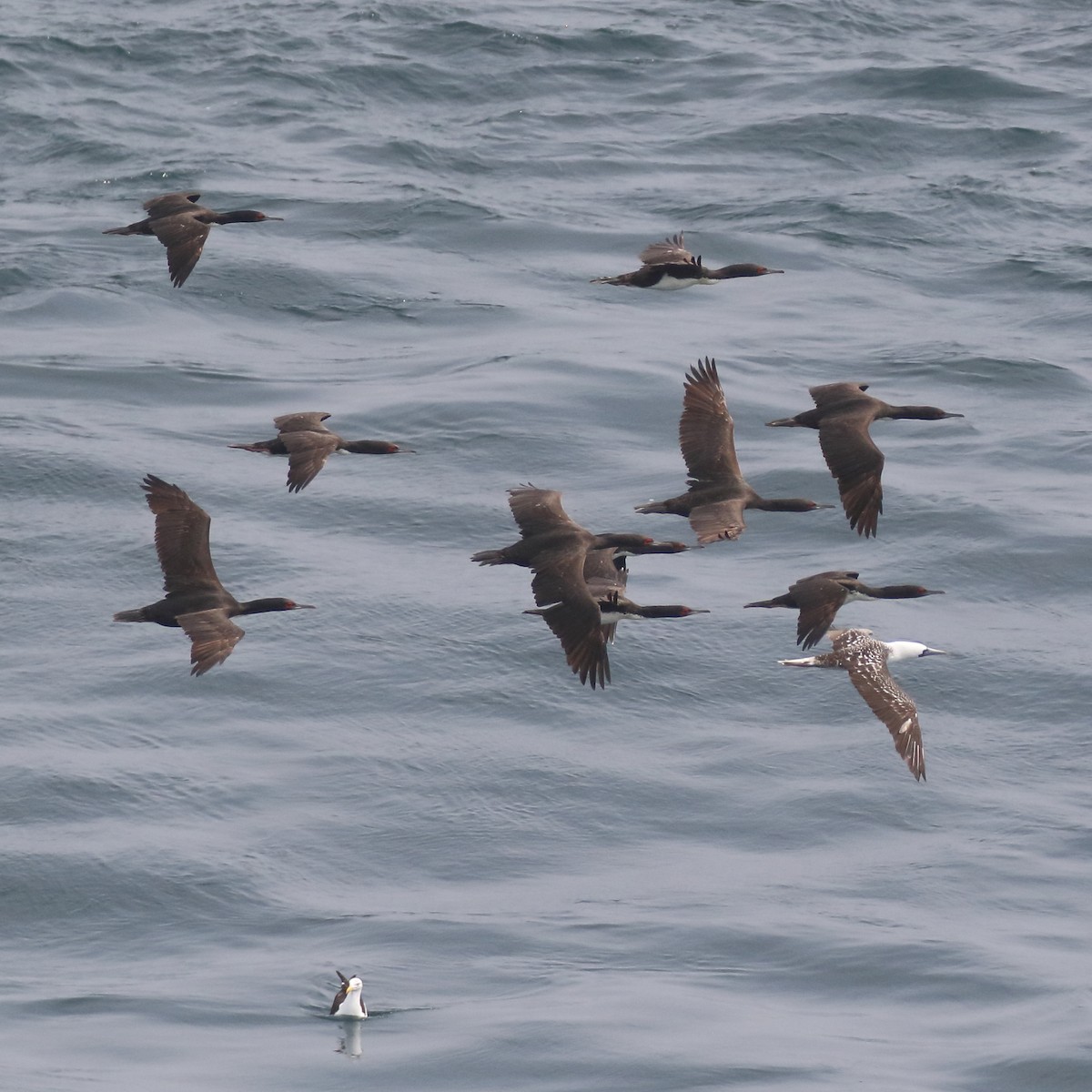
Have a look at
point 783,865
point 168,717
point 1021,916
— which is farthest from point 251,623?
point 1021,916

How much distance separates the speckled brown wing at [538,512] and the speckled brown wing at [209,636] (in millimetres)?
3166

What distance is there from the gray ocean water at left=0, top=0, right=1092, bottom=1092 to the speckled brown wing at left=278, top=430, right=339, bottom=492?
1436 centimetres

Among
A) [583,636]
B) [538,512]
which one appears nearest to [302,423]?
[538,512]

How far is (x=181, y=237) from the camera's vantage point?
27.8 m

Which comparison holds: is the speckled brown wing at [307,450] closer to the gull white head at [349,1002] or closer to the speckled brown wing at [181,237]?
the speckled brown wing at [181,237]

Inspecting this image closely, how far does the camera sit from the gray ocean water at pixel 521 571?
42.2 meters

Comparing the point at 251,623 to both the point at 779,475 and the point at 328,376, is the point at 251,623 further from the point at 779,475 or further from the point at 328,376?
the point at 779,475

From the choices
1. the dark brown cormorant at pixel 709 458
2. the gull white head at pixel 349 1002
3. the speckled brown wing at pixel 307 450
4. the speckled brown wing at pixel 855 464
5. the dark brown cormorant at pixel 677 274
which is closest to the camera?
the speckled brown wing at pixel 307 450

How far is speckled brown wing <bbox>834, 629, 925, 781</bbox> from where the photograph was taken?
88.7 ft

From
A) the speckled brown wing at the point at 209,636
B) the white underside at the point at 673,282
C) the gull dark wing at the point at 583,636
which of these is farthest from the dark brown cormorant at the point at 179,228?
the gull dark wing at the point at 583,636

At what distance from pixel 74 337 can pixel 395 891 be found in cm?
1900

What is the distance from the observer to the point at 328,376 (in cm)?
5569

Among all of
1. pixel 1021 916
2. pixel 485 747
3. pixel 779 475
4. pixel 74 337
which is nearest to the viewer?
pixel 1021 916

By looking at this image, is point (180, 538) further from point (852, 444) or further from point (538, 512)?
point (852, 444)
